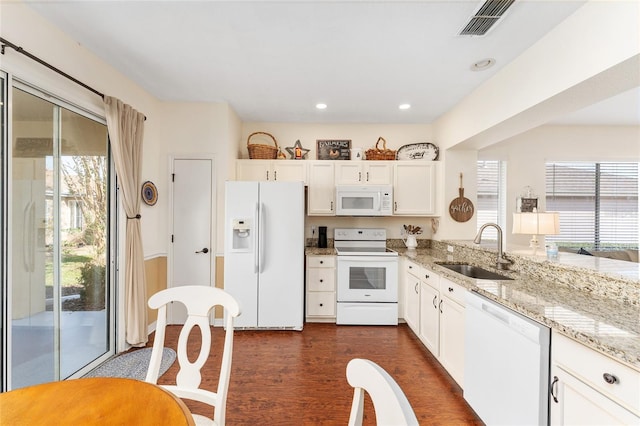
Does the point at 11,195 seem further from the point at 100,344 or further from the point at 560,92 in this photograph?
the point at 560,92

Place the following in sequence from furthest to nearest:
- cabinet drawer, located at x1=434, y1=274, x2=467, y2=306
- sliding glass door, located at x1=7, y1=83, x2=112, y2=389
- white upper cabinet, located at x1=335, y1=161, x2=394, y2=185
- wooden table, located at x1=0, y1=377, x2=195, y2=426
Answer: white upper cabinet, located at x1=335, y1=161, x2=394, y2=185 < cabinet drawer, located at x1=434, y1=274, x2=467, y2=306 < sliding glass door, located at x1=7, y1=83, x2=112, y2=389 < wooden table, located at x1=0, y1=377, x2=195, y2=426

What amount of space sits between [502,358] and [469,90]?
2.55 meters

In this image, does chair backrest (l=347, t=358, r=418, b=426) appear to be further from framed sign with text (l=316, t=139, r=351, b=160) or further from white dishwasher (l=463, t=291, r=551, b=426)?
framed sign with text (l=316, t=139, r=351, b=160)

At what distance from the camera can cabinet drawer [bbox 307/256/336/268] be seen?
3.54 m

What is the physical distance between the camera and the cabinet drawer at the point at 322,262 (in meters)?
3.54

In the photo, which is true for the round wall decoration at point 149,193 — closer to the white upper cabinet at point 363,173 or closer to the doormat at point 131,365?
the doormat at point 131,365

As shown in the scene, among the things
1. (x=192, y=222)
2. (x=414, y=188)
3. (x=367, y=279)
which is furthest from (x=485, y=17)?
(x=192, y=222)

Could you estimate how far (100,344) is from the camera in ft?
8.68

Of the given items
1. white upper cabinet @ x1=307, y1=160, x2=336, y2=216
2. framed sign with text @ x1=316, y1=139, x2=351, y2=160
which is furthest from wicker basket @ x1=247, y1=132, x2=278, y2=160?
framed sign with text @ x1=316, y1=139, x2=351, y2=160

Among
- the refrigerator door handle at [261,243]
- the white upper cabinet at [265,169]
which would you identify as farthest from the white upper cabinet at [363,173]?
the refrigerator door handle at [261,243]

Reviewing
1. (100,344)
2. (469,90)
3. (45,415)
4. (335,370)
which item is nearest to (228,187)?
(100,344)

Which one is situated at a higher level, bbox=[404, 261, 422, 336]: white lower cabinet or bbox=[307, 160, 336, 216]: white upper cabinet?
bbox=[307, 160, 336, 216]: white upper cabinet

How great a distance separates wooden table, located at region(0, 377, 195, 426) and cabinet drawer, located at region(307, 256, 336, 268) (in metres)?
2.54

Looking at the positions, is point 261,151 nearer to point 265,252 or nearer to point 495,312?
point 265,252
